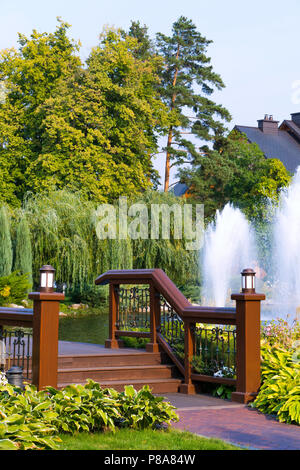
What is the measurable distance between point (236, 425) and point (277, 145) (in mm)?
47168

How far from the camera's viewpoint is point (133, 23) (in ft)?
143

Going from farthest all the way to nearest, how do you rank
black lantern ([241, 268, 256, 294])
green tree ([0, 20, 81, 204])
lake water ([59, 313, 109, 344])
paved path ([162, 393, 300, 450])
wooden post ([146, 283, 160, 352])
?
1. green tree ([0, 20, 81, 204])
2. lake water ([59, 313, 109, 344])
3. wooden post ([146, 283, 160, 352])
4. black lantern ([241, 268, 256, 294])
5. paved path ([162, 393, 300, 450])

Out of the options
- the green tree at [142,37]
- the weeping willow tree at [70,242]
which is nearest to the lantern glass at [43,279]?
the weeping willow tree at [70,242]

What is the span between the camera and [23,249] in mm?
25344

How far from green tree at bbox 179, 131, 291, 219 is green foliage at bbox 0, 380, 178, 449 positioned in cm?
3383

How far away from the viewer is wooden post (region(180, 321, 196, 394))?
9719 mm

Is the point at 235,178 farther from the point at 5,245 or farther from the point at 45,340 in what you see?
the point at 45,340

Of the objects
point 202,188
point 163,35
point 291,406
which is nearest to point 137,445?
point 291,406

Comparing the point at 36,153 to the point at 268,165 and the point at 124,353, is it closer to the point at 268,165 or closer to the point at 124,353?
the point at 268,165

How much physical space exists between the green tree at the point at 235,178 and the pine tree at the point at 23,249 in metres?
17.7

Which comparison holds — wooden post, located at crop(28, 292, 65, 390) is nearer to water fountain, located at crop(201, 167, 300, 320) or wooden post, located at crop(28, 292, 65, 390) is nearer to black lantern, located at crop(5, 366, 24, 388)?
black lantern, located at crop(5, 366, 24, 388)

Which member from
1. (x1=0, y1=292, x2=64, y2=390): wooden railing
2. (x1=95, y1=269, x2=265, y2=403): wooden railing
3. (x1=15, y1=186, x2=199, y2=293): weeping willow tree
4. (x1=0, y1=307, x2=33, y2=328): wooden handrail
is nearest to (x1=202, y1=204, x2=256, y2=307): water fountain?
(x1=15, y1=186, x2=199, y2=293): weeping willow tree

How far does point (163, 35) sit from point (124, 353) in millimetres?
35563

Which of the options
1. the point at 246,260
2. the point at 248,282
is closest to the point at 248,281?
the point at 248,282
